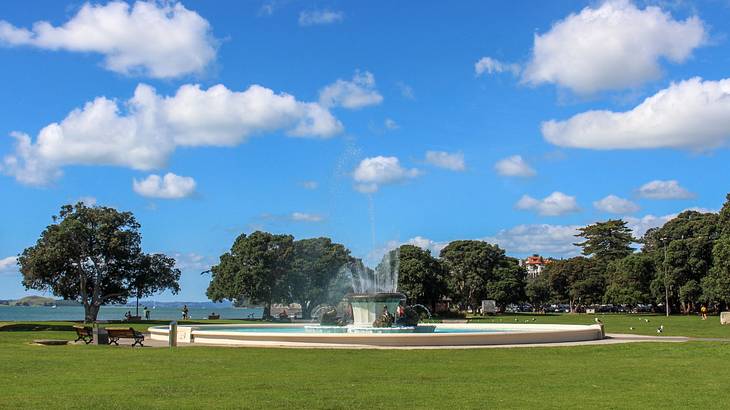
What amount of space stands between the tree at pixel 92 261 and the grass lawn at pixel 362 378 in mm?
38358

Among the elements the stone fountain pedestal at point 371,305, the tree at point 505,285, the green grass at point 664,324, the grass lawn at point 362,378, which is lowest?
the green grass at point 664,324

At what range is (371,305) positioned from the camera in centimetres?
3441

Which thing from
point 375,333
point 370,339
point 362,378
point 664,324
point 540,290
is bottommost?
point 664,324

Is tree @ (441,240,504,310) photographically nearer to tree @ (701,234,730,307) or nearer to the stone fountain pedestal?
tree @ (701,234,730,307)

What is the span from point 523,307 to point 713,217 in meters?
52.4

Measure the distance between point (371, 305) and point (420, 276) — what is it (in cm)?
4615

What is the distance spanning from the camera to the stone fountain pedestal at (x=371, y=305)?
3419cm

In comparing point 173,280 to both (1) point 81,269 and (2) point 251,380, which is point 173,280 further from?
(2) point 251,380

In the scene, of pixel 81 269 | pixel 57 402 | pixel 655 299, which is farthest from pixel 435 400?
pixel 655 299

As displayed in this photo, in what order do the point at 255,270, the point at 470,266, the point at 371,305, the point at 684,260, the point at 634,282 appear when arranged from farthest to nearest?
the point at 470,266 < the point at 634,282 < the point at 684,260 < the point at 255,270 < the point at 371,305

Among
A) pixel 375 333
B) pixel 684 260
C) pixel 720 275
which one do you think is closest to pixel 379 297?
pixel 375 333

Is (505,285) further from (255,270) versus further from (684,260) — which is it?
(255,270)

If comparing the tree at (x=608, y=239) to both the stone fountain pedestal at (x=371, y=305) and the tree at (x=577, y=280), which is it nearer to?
the tree at (x=577, y=280)

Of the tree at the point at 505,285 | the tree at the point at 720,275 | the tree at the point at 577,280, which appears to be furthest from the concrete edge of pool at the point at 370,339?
the tree at the point at 577,280
